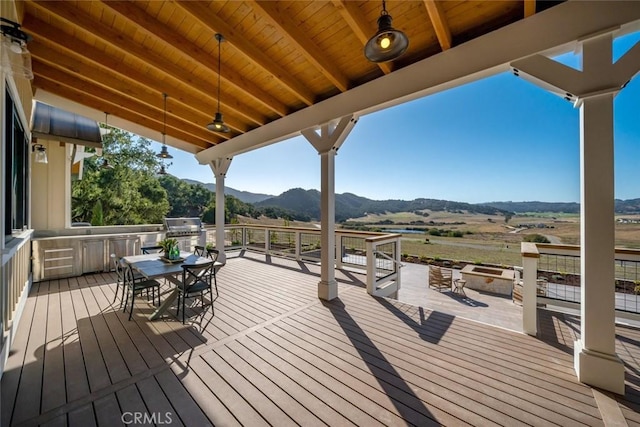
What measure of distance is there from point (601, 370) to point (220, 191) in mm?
7354

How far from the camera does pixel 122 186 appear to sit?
13.1m

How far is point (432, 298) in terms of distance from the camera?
6773mm

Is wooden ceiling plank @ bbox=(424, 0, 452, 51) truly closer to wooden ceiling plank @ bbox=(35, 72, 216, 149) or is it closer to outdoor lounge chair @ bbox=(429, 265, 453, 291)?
wooden ceiling plank @ bbox=(35, 72, 216, 149)

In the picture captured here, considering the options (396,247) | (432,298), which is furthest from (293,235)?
(432,298)

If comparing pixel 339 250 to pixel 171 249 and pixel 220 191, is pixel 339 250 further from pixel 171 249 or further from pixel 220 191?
pixel 220 191

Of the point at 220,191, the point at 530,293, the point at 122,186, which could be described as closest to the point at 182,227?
the point at 220,191

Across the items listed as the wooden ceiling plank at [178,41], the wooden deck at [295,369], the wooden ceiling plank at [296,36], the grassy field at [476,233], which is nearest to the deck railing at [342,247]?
the wooden deck at [295,369]

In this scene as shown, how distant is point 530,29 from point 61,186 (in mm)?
8587

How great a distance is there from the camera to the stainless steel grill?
6.73m

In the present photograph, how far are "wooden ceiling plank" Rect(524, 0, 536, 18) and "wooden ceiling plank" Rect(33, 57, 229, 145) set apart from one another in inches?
215

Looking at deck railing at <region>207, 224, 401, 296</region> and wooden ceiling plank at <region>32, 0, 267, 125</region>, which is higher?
wooden ceiling plank at <region>32, 0, 267, 125</region>

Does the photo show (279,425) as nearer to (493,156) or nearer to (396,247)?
(396,247)

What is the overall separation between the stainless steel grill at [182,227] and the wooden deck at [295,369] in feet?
10.5

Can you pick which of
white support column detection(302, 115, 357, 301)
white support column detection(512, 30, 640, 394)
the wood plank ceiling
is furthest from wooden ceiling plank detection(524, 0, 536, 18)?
white support column detection(302, 115, 357, 301)
